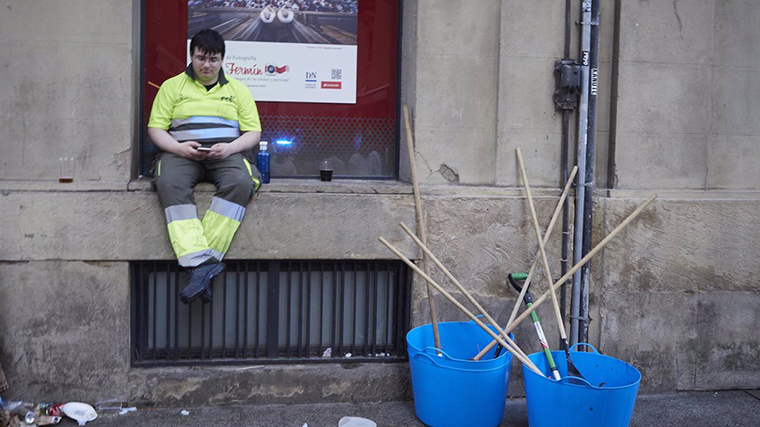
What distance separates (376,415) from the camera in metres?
4.66

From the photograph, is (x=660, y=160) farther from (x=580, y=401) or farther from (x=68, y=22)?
(x=68, y=22)

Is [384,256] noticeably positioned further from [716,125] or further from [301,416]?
[716,125]

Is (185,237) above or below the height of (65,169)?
below

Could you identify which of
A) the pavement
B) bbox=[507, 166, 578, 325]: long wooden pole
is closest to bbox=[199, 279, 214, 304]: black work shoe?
the pavement

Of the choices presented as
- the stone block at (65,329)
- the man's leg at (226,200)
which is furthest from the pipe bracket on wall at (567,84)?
the stone block at (65,329)

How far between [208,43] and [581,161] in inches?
103

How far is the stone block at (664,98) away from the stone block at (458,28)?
0.97 metres

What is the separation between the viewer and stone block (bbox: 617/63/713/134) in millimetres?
5000

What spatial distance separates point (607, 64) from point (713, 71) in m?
0.77

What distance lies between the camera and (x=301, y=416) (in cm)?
461

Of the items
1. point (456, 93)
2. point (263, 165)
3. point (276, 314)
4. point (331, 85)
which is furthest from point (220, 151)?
point (456, 93)

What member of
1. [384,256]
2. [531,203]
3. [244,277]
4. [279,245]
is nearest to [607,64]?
[531,203]

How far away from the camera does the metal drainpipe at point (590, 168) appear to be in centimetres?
491

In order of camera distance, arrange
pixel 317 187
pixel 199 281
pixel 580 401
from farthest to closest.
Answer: pixel 317 187
pixel 199 281
pixel 580 401
